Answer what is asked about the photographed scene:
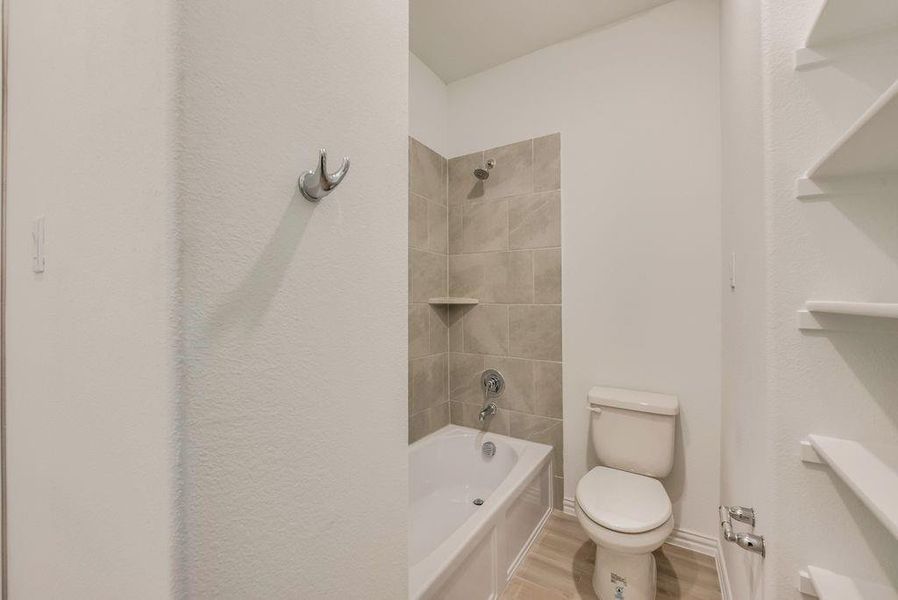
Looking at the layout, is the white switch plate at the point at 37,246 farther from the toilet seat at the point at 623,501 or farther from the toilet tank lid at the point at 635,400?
the toilet tank lid at the point at 635,400

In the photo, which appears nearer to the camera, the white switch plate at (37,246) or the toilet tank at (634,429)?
the white switch plate at (37,246)

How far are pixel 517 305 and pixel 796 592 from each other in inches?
61.3

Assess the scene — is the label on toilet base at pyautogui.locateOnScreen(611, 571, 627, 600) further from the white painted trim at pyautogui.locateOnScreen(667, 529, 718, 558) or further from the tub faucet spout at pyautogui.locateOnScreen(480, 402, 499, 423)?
the tub faucet spout at pyautogui.locateOnScreen(480, 402, 499, 423)

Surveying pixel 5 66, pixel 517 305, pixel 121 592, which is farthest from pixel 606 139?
pixel 121 592

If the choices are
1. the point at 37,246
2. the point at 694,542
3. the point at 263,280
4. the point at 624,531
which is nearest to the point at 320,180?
the point at 263,280

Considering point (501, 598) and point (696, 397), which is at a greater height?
point (696, 397)

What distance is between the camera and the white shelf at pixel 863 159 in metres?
0.53

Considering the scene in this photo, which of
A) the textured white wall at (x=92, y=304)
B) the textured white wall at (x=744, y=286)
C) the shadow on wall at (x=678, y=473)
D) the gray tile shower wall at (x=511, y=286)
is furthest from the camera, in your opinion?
the gray tile shower wall at (x=511, y=286)

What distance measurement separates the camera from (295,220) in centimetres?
61

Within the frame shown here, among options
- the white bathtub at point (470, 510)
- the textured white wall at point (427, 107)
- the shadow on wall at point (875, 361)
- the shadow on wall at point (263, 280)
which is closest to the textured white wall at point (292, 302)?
the shadow on wall at point (263, 280)

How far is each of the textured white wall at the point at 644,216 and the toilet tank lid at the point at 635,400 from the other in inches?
2.8

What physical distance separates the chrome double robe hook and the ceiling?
68.9 inches

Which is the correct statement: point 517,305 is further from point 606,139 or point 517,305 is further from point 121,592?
point 121,592

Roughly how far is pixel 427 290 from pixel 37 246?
1.64m
